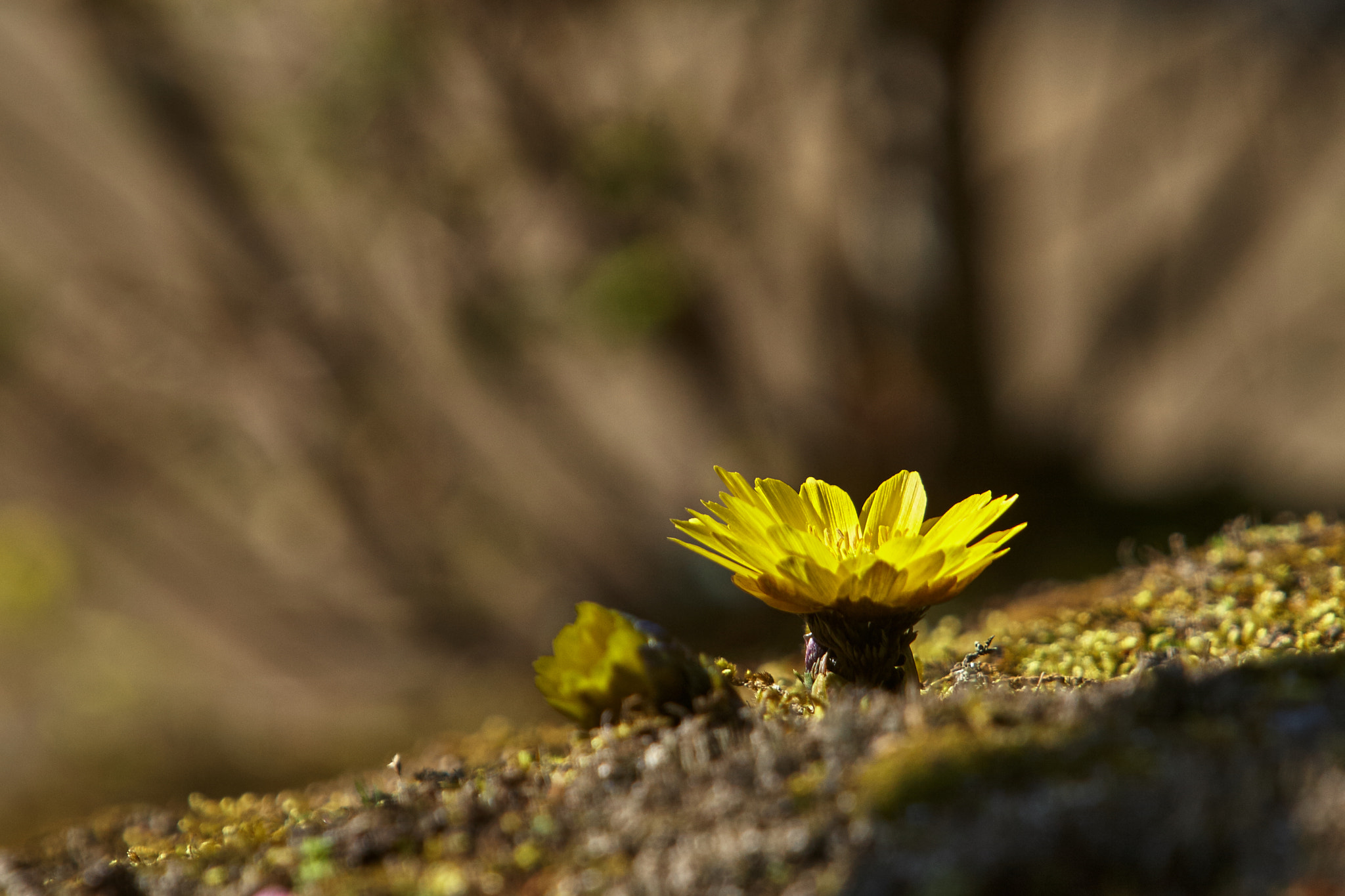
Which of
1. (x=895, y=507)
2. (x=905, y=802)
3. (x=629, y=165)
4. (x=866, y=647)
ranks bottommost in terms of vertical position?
(x=905, y=802)

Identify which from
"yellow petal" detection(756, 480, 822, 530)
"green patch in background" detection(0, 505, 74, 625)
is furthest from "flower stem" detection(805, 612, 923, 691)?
"green patch in background" detection(0, 505, 74, 625)

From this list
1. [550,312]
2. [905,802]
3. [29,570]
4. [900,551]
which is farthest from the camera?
[29,570]

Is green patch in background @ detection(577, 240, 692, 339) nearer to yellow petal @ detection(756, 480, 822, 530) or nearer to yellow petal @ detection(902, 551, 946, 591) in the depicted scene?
yellow petal @ detection(756, 480, 822, 530)

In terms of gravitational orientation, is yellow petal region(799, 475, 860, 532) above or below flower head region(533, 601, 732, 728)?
above

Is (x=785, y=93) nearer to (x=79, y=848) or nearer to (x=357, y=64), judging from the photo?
(x=357, y=64)

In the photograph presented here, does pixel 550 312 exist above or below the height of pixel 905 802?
above

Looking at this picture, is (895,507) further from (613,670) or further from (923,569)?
(613,670)

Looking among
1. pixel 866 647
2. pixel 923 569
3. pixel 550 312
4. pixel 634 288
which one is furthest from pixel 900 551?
pixel 550 312
